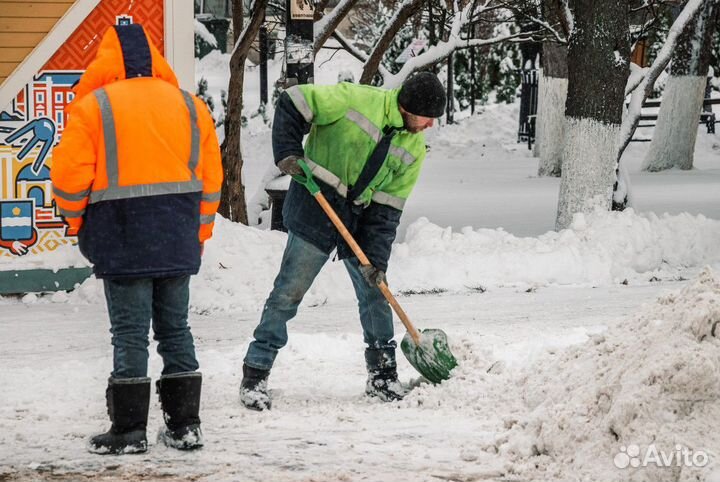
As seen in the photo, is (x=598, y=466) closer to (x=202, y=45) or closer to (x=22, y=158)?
(x=22, y=158)

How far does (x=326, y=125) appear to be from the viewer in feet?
19.2

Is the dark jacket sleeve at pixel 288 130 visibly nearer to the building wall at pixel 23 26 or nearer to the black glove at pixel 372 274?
the black glove at pixel 372 274

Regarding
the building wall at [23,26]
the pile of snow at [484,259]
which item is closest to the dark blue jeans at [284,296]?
the pile of snow at [484,259]

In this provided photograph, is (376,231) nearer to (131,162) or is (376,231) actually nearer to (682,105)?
(131,162)

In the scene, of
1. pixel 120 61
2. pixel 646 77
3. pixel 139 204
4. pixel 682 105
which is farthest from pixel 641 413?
pixel 682 105

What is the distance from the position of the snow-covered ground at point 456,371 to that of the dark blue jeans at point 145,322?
0.37 meters

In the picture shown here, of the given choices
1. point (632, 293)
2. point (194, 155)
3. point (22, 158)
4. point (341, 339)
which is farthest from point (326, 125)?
point (632, 293)

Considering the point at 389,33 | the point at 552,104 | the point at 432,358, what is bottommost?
the point at 432,358

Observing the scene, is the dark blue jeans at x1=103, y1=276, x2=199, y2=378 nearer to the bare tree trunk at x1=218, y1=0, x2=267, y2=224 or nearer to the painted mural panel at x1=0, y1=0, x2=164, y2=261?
the painted mural panel at x1=0, y1=0, x2=164, y2=261

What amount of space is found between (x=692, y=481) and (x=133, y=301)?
Result: 7.46ft

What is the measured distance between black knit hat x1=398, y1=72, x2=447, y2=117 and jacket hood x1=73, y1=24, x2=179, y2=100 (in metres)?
1.37

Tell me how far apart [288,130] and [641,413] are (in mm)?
2115

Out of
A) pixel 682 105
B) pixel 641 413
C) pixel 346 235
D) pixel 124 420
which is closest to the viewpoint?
pixel 641 413

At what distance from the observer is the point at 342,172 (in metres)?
5.88
